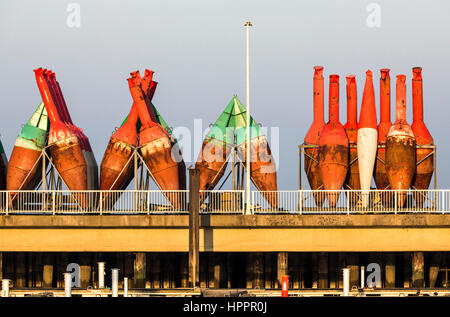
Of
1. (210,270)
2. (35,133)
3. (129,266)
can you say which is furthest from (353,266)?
(35,133)

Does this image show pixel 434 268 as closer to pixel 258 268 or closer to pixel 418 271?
pixel 418 271

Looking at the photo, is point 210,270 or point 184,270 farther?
point 184,270

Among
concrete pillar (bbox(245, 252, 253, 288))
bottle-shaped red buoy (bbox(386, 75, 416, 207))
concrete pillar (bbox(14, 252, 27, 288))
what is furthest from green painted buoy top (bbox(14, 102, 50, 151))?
bottle-shaped red buoy (bbox(386, 75, 416, 207))

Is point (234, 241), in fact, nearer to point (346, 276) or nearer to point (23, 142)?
point (346, 276)

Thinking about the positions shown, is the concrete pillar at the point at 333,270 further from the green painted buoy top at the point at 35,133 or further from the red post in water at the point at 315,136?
the green painted buoy top at the point at 35,133

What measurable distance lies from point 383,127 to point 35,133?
20.0 meters

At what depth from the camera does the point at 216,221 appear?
5847 cm

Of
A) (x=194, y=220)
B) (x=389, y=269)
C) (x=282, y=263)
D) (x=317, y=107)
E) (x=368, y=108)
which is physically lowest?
(x=389, y=269)

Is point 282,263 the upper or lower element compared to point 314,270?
Answer: upper

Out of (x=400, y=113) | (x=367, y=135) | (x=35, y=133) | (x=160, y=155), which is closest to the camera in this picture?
(x=160, y=155)

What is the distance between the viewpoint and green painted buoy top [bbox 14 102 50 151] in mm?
65250

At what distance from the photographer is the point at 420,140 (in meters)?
64.3
